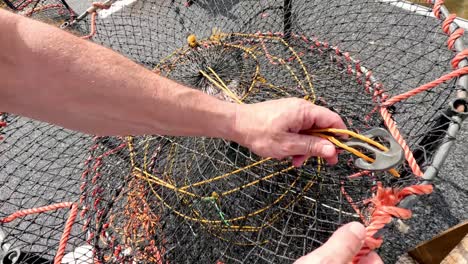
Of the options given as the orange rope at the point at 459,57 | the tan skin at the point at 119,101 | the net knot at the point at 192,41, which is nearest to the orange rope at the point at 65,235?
the tan skin at the point at 119,101

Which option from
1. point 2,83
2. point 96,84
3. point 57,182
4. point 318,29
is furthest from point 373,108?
point 57,182

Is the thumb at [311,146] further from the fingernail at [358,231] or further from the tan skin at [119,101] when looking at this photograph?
the fingernail at [358,231]

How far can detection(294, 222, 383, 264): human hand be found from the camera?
409 mm

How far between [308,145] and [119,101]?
281 mm

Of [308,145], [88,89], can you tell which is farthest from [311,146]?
[88,89]

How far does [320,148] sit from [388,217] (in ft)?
A: 0.40

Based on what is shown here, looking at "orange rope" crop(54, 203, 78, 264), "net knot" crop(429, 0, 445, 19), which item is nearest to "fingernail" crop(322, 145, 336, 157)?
"net knot" crop(429, 0, 445, 19)

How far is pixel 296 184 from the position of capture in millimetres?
688

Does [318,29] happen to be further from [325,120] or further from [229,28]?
[325,120]

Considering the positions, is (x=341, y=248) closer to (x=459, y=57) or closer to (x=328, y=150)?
(x=328, y=150)

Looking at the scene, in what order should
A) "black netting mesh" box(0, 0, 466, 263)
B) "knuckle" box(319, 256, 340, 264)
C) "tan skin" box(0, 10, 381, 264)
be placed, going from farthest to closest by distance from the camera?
1. "black netting mesh" box(0, 0, 466, 263)
2. "tan skin" box(0, 10, 381, 264)
3. "knuckle" box(319, 256, 340, 264)

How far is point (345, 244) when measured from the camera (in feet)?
1.38

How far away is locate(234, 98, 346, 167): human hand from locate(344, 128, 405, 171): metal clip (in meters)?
0.03

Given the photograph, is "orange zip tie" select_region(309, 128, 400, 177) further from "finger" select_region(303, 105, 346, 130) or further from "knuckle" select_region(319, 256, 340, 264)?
"knuckle" select_region(319, 256, 340, 264)
